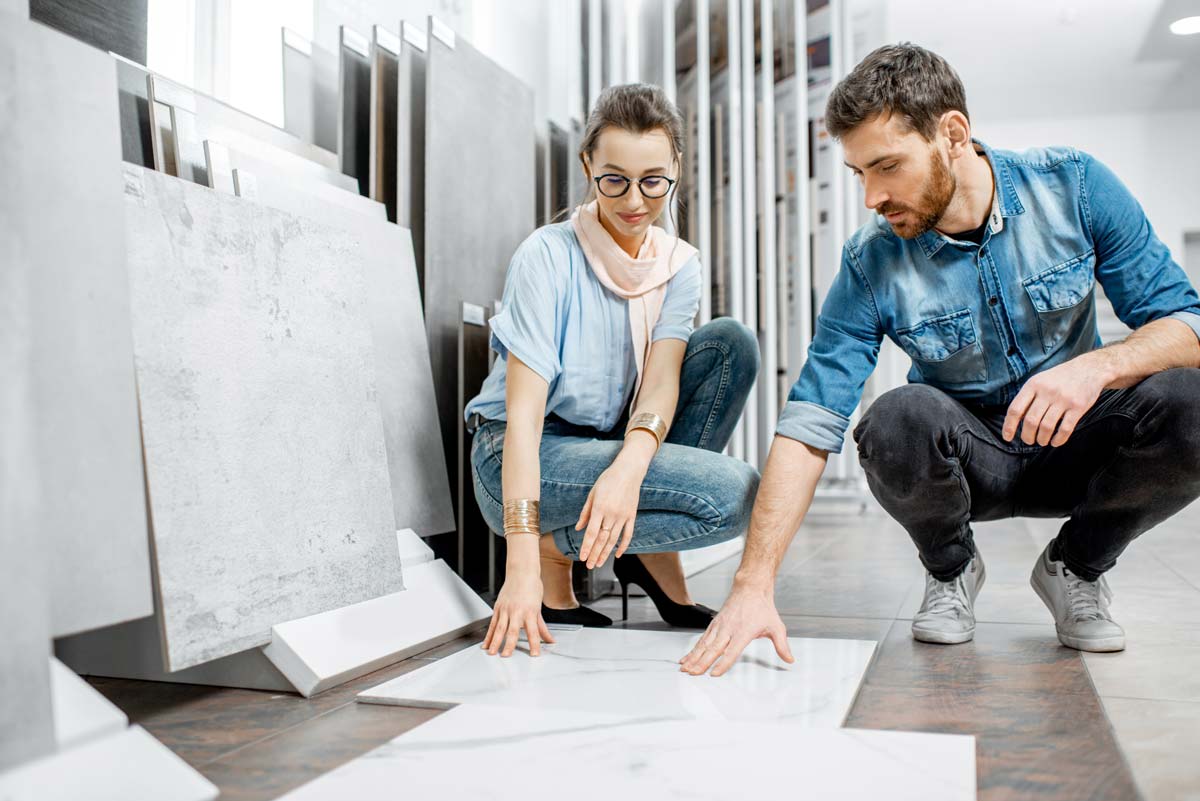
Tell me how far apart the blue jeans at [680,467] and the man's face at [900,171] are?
0.41 meters

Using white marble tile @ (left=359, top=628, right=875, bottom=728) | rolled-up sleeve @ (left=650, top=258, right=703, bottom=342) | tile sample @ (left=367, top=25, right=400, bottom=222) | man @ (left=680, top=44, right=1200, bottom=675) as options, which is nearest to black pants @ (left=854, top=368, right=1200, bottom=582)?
man @ (left=680, top=44, right=1200, bottom=675)

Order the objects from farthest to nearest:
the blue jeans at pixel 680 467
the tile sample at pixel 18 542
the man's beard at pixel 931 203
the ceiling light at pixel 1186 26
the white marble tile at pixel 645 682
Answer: the ceiling light at pixel 1186 26 → the blue jeans at pixel 680 467 → the man's beard at pixel 931 203 → the white marble tile at pixel 645 682 → the tile sample at pixel 18 542

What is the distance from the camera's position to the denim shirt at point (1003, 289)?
1.54 meters

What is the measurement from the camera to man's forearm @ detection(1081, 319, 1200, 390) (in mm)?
1435

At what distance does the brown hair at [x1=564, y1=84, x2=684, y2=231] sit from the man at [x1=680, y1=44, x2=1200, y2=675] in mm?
303

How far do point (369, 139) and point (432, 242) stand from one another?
26 cm

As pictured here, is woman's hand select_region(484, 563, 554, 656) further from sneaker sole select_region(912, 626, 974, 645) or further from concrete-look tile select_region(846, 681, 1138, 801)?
sneaker sole select_region(912, 626, 974, 645)

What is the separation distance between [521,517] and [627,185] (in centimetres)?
59

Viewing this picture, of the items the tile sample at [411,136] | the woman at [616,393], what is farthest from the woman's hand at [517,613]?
the tile sample at [411,136]

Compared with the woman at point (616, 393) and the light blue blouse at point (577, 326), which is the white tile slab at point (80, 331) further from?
the light blue blouse at point (577, 326)

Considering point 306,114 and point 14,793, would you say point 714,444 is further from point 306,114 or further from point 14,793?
point 14,793

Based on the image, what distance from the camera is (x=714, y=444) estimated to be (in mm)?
1871

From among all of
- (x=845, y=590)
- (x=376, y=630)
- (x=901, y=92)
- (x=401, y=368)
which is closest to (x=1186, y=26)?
(x=845, y=590)

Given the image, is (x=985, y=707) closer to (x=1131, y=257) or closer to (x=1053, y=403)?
(x=1053, y=403)
